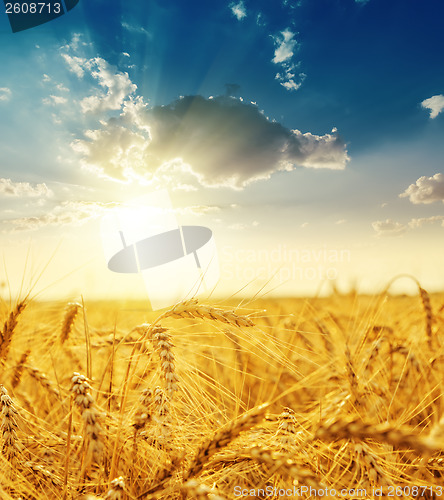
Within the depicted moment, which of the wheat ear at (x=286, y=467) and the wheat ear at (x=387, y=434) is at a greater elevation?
the wheat ear at (x=387, y=434)

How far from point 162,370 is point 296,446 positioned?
64 cm

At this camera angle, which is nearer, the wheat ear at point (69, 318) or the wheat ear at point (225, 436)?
the wheat ear at point (225, 436)

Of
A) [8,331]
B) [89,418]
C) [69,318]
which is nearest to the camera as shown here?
[89,418]

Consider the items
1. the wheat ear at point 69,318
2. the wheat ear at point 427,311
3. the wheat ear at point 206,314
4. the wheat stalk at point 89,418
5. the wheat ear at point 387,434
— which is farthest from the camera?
the wheat ear at point 427,311

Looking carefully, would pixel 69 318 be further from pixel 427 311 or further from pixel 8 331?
pixel 427 311

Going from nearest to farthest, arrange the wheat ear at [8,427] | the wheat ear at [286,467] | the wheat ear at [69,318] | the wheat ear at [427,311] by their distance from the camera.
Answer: the wheat ear at [286,467]
the wheat ear at [8,427]
the wheat ear at [69,318]
the wheat ear at [427,311]

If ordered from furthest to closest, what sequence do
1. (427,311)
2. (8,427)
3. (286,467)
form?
1. (427,311)
2. (8,427)
3. (286,467)

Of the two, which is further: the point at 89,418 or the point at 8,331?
the point at 8,331

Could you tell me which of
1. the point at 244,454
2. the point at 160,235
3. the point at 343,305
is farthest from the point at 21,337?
the point at 160,235

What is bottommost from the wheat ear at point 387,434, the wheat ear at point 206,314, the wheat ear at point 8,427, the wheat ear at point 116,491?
the wheat ear at point 116,491

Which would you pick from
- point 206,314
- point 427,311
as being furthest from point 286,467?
point 427,311

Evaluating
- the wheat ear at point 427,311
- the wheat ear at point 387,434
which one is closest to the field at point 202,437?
the wheat ear at point 387,434

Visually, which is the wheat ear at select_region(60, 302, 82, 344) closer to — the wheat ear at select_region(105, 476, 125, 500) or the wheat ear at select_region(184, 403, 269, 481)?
the wheat ear at select_region(105, 476, 125, 500)

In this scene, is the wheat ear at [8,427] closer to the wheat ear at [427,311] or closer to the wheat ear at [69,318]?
the wheat ear at [69,318]
